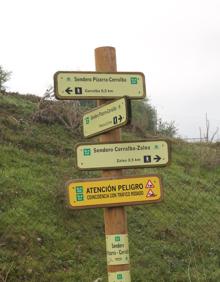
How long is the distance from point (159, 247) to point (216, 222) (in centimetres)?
268

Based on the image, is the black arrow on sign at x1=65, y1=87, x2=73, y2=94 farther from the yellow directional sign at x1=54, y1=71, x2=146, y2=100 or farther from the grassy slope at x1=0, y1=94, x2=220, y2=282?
the grassy slope at x1=0, y1=94, x2=220, y2=282

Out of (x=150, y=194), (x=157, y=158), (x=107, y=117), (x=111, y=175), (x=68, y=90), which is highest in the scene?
(x=68, y=90)

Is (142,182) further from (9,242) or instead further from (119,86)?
(9,242)

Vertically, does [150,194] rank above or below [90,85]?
below

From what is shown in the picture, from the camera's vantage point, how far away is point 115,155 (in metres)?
4.92

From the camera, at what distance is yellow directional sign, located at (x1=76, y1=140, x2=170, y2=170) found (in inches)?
193

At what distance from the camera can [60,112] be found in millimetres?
14297

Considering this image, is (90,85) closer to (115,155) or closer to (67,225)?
(115,155)

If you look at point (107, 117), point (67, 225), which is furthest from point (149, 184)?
point (67, 225)

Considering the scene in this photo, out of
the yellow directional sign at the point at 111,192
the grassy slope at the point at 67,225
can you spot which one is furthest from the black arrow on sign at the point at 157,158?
the grassy slope at the point at 67,225

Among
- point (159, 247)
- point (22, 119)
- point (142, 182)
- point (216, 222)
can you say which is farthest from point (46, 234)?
point (22, 119)

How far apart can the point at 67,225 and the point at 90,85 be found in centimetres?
407

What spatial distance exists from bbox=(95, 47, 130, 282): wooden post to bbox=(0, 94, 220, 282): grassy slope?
230cm

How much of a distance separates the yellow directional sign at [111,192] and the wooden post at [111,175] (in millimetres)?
100
